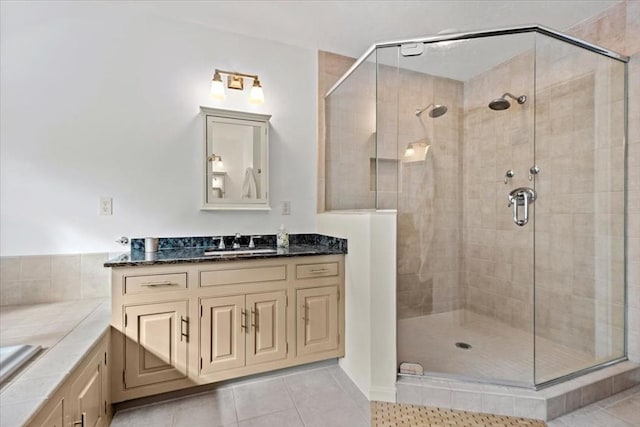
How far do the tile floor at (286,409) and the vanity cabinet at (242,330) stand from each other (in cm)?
18

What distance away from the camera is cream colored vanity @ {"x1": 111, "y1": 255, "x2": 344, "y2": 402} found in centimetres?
164

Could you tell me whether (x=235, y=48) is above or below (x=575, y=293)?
above

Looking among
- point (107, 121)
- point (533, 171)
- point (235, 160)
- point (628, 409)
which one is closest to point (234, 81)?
point (235, 160)

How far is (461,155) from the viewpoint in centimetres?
241

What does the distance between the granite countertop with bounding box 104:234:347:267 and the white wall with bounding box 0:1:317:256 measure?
8cm

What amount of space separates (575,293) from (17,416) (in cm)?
305

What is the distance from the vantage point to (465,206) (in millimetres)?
2445

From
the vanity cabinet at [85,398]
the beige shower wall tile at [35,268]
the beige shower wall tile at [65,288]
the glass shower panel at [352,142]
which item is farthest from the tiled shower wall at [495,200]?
the beige shower wall tile at [35,268]

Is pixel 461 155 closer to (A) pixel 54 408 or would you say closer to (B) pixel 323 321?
(B) pixel 323 321

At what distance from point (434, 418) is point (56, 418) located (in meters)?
1.69

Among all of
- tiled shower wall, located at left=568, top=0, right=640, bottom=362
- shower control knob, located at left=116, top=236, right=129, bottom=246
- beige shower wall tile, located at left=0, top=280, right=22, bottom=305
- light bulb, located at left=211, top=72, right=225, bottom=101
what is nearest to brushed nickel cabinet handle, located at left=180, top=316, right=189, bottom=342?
shower control knob, located at left=116, top=236, right=129, bottom=246

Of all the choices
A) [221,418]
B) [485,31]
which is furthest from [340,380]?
[485,31]

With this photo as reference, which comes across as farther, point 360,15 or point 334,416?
point 360,15

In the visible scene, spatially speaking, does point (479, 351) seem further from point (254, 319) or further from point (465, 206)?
point (254, 319)
